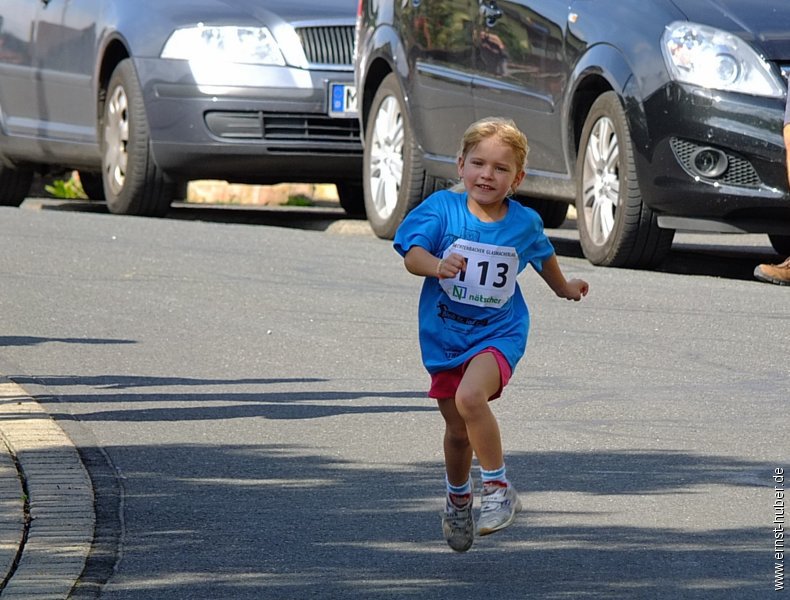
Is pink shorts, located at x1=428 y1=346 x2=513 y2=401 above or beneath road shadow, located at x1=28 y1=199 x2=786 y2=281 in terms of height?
above

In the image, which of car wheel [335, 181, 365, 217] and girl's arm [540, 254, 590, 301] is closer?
girl's arm [540, 254, 590, 301]

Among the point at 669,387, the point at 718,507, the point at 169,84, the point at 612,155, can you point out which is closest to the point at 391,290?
the point at 612,155

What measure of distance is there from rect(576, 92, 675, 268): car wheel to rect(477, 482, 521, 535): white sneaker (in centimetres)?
505

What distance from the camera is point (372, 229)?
12398 millimetres

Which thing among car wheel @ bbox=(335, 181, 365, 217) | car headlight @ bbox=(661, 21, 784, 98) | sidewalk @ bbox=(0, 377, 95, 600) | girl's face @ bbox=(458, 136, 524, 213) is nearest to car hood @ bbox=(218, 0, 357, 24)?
car wheel @ bbox=(335, 181, 365, 217)

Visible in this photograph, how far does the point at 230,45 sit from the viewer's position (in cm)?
1225

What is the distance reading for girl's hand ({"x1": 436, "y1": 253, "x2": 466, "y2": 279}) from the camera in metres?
4.59

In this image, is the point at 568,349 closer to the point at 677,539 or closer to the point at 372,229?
A: the point at 677,539

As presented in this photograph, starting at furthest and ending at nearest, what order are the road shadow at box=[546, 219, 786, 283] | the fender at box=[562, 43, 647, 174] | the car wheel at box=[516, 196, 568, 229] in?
1. the car wheel at box=[516, 196, 568, 229]
2. the road shadow at box=[546, 219, 786, 283]
3. the fender at box=[562, 43, 647, 174]

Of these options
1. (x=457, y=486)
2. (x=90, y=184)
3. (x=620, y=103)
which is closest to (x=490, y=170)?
(x=457, y=486)

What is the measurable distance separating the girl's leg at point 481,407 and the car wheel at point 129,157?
26.2 feet

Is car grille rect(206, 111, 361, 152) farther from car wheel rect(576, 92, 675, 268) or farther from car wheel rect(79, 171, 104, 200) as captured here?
car wheel rect(79, 171, 104, 200)

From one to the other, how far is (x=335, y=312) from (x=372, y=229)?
3668mm

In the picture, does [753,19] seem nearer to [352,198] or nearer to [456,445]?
[456,445]
